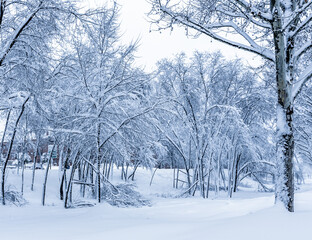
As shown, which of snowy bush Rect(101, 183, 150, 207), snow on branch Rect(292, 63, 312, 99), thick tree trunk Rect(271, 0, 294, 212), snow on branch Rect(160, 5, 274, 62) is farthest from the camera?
snowy bush Rect(101, 183, 150, 207)

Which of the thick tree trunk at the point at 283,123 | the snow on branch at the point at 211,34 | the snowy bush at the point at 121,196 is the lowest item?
the snowy bush at the point at 121,196

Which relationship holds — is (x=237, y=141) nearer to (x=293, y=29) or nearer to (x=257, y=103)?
(x=257, y=103)

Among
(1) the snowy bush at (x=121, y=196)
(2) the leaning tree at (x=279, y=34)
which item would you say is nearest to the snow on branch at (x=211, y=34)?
(2) the leaning tree at (x=279, y=34)

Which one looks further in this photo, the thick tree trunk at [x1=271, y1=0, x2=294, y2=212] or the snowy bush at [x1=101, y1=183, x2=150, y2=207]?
the snowy bush at [x1=101, y1=183, x2=150, y2=207]

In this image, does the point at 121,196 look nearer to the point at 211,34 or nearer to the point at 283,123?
the point at 283,123

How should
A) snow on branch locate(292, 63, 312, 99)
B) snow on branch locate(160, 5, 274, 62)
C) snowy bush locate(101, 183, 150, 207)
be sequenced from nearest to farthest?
snow on branch locate(292, 63, 312, 99) → snow on branch locate(160, 5, 274, 62) → snowy bush locate(101, 183, 150, 207)

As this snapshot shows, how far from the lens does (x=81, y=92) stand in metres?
10.3

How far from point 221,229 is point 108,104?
22.4 ft

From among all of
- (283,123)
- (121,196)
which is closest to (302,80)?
(283,123)

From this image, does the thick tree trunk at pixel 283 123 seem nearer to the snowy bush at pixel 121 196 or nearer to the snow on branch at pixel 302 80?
the snow on branch at pixel 302 80

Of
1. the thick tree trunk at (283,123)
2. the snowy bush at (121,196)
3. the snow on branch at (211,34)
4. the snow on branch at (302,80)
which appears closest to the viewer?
the thick tree trunk at (283,123)

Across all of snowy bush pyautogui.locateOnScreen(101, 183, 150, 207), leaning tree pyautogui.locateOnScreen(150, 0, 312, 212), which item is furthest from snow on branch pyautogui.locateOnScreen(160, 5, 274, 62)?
snowy bush pyautogui.locateOnScreen(101, 183, 150, 207)

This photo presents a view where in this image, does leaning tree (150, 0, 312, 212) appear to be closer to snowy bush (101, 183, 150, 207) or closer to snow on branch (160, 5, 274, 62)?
snow on branch (160, 5, 274, 62)

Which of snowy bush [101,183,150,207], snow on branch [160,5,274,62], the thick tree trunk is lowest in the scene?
Answer: snowy bush [101,183,150,207]
